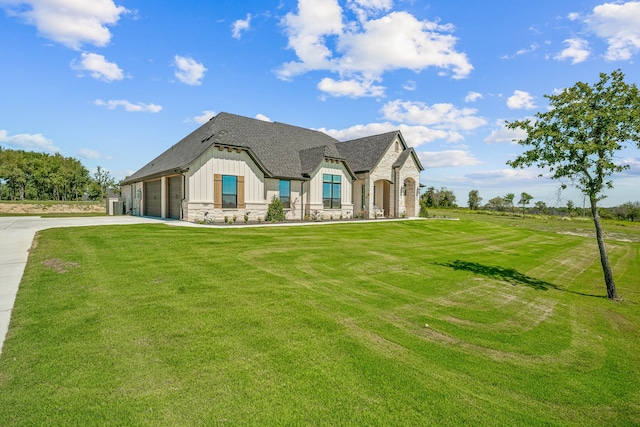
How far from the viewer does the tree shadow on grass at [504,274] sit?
373 inches

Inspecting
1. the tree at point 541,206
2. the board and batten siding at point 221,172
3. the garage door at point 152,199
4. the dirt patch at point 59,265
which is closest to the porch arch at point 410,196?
the board and batten siding at point 221,172

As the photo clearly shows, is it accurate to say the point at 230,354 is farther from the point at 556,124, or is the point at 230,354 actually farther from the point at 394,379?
the point at 556,124

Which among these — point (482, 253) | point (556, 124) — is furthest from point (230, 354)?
point (482, 253)

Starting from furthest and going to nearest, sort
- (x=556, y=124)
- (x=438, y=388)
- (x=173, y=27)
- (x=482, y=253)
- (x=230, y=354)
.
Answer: (x=173, y=27), (x=482, y=253), (x=556, y=124), (x=230, y=354), (x=438, y=388)

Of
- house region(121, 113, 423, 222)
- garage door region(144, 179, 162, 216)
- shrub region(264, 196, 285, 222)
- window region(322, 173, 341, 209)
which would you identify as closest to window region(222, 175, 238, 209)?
house region(121, 113, 423, 222)

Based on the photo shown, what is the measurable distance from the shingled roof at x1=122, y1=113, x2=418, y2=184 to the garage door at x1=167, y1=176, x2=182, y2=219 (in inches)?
34.4

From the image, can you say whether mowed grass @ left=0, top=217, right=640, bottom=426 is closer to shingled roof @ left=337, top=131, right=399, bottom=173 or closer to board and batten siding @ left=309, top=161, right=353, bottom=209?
board and batten siding @ left=309, top=161, right=353, bottom=209

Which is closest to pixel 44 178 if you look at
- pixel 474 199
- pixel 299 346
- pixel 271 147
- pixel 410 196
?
pixel 271 147

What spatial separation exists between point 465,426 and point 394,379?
85 centimetres

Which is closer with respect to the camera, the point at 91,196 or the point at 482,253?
the point at 482,253

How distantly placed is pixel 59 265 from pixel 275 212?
47.2 ft

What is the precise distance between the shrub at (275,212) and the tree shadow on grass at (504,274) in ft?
42.3

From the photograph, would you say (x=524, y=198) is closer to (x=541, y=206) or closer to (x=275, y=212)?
(x=541, y=206)

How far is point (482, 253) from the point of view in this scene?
14273 mm
